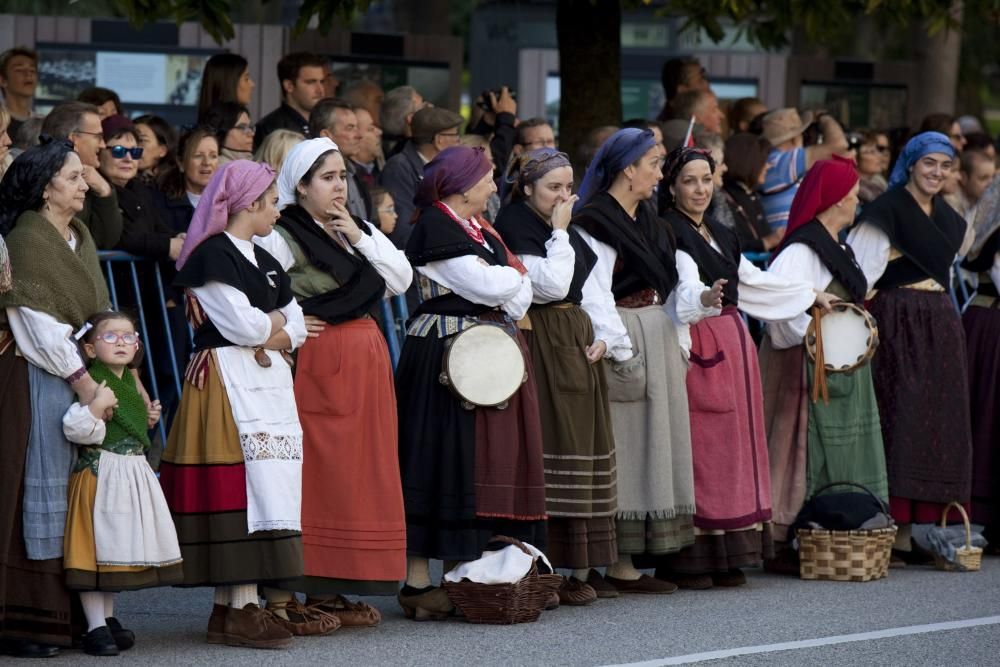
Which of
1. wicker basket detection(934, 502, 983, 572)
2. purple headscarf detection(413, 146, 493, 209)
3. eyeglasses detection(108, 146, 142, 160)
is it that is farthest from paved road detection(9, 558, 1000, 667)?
eyeglasses detection(108, 146, 142, 160)

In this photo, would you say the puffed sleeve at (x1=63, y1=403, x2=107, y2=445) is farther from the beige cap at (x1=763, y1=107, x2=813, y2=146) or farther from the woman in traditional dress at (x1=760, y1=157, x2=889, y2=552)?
the beige cap at (x1=763, y1=107, x2=813, y2=146)

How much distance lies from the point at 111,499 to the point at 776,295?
3499 mm

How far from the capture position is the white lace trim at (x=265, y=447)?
22.4 feet

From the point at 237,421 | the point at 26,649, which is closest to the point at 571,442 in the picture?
the point at 237,421

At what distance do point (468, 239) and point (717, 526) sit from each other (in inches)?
74.5

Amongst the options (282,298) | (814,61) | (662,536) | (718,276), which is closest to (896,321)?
(718,276)

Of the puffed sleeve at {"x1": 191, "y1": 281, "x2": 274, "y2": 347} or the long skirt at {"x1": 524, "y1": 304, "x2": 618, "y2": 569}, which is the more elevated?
the puffed sleeve at {"x1": 191, "y1": 281, "x2": 274, "y2": 347}

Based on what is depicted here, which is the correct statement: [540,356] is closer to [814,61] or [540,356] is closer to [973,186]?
[973,186]

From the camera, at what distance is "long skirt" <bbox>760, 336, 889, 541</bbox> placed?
8992 mm

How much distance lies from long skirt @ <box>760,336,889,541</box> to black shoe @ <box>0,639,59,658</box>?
3.78m

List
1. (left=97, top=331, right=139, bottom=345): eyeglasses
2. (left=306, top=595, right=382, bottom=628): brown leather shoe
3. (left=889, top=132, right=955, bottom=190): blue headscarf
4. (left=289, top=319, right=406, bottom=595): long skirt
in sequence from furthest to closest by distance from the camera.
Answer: (left=889, top=132, right=955, bottom=190): blue headscarf → (left=306, top=595, right=382, bottom=628): brown leather shoe → (left=289, top=319, right=406, bottom=595): long skirt → (left=97, top=331, right=139, bottom=345): eyeglasses

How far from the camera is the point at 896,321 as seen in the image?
30.6 ft

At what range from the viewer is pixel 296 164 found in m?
7.25

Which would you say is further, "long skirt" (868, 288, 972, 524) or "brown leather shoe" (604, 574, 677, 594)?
"long skirt" (868, 288, 972, 524)
